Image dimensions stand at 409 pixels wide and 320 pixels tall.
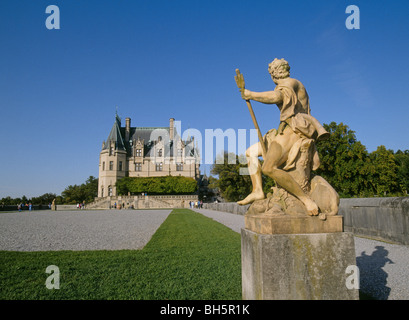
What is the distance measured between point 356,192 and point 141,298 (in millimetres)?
27483

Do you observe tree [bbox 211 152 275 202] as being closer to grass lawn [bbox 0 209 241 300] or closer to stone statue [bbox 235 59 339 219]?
grass lawn [bbox 0 209 241 300]

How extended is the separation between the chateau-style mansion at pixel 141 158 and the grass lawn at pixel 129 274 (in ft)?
192

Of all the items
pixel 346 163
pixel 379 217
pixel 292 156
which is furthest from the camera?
pixel 346 163

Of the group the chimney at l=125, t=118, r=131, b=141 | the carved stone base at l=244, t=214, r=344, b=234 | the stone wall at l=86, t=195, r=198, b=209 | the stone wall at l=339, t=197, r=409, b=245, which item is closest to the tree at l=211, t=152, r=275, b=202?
the stone wall at l=86, t=195, r=198, b=209

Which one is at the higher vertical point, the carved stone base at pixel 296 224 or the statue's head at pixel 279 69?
the statue's head at pixel 279 69

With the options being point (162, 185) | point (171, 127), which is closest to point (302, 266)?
point (162, 185)

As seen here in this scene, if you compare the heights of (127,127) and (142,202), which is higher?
(127,127)

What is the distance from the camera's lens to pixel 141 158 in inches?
2665

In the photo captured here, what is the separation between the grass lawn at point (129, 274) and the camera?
384 cm

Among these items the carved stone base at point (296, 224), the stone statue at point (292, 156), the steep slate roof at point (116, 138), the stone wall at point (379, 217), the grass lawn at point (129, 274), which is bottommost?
the grass lawn at point (129, 274)

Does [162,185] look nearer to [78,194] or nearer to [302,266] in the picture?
[78,194]

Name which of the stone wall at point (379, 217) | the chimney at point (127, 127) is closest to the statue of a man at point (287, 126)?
the stone wall at point (379, 217)

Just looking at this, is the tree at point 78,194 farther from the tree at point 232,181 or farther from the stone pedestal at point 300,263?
the stone pedestal at point 300,263

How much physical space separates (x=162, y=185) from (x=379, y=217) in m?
51.9
